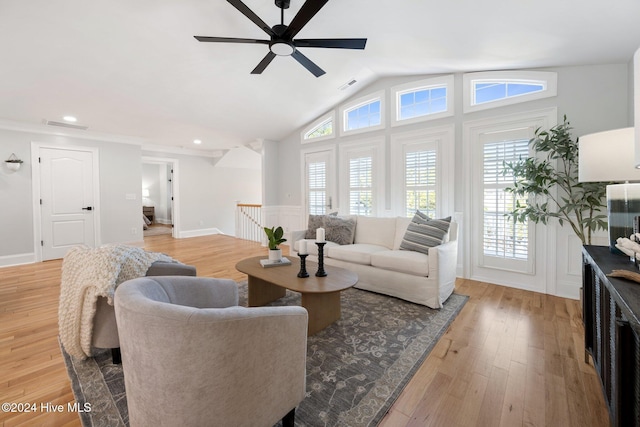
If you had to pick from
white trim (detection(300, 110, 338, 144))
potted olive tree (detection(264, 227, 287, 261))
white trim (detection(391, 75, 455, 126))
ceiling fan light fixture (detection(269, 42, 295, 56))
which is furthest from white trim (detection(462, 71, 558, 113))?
potted olive tree (detection(264, 227, 287, 261))

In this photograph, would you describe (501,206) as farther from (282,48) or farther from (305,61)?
(282,48)

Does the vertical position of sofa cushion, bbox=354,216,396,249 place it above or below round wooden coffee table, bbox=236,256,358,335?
above

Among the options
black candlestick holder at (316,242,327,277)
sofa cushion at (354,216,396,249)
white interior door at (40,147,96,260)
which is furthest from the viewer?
white interior door at (40,147,96,260)

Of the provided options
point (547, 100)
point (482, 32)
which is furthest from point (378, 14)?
point (547, 100)

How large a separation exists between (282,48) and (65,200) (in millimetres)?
5443

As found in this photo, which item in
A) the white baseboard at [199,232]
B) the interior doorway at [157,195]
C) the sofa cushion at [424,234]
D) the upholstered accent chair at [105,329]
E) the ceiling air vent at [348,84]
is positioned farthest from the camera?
the interior doorway at [157,195]

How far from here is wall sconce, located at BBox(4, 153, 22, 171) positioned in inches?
181

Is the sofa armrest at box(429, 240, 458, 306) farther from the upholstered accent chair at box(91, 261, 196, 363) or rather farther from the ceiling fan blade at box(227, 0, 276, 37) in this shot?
the upholstered accent chair at box(91, 261, 196, 363)

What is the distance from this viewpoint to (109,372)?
181 centimetres

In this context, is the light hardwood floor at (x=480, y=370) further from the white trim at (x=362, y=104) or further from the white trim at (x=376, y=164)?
the white trim at (x=362, y=104)

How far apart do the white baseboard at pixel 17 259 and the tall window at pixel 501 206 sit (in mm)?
7458

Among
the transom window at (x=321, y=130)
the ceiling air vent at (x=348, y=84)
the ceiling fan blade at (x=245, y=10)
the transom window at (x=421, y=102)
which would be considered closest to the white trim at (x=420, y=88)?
the transom window at (x=421, y=102)

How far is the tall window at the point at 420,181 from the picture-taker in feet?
13.4

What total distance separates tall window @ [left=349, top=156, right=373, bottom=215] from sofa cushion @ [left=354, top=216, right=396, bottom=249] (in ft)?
2.72
